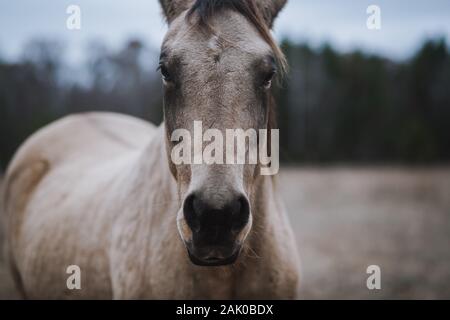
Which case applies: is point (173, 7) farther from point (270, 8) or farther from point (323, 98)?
point (323, 98)

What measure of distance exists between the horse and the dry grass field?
1.23 metres

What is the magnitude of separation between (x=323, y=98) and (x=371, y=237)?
23.4m

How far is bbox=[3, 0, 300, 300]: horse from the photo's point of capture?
5.89 ft

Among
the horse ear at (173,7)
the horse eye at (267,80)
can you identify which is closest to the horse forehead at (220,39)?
the horse eye at (267,80)

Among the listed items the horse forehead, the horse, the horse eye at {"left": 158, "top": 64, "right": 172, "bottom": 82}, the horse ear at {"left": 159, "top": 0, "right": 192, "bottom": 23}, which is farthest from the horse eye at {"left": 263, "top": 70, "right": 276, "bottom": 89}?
the horse ear at {"left": 159, "top": 0, "right": 192, "bottom": 23}

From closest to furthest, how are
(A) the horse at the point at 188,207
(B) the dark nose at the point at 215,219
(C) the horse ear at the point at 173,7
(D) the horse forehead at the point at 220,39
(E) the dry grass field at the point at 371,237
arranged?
(B) the dark nose at the point at 215,219 → (A) the horse at the point at 188,207 → (D) the horse forehead at the point at 220,39 → (C) the horse ear at the point at 173,7 → (E) the dry grass field at the point at 371,237

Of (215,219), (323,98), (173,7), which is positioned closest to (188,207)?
(215,219)

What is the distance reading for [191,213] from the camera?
5.77ft

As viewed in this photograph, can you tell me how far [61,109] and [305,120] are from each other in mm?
16916

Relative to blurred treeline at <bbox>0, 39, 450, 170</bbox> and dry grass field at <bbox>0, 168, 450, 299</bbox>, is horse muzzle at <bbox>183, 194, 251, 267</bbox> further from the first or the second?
blurred treeline at <bbox>0, 39, 450, 170</bbox>

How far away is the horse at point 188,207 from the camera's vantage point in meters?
1.79

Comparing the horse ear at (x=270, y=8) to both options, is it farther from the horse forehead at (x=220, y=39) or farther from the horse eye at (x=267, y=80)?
the horse eye at (x=267, y=80)
